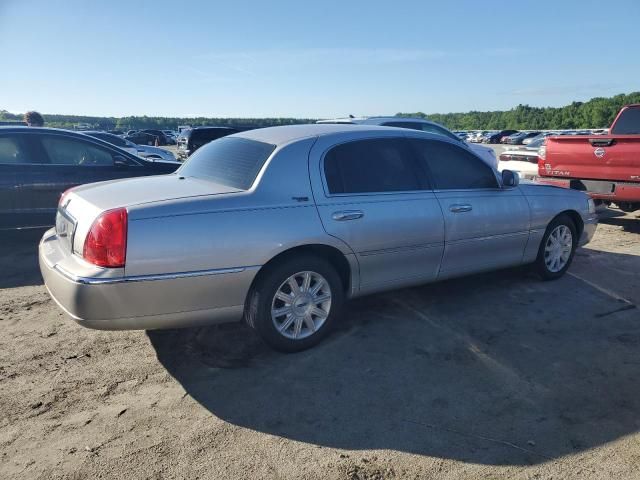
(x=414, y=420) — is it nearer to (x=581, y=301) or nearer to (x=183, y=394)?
(x=183, y=394)

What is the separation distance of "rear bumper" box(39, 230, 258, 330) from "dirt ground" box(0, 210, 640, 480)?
42cm

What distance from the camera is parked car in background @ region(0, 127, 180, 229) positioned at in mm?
6309

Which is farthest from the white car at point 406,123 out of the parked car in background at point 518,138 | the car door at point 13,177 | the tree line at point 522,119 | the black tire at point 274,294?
the parked car in background at point 518,138

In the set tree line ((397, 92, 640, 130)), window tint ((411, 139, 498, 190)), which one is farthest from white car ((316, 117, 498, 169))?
tree line ((397, 92, 640, 130))

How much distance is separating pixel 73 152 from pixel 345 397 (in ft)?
18.2

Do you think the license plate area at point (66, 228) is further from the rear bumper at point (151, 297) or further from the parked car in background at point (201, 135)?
the parked car in background at point (201, 135)

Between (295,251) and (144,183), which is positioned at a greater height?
(144,183)

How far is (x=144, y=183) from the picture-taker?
12.5 feet

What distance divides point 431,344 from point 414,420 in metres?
1.02

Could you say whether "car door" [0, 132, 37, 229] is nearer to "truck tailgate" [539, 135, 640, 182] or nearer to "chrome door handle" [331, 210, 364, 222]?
"chrome door handle" [331, 210, 364, 222]

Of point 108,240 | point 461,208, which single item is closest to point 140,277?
point 108,240

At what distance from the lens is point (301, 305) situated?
11.7 feet

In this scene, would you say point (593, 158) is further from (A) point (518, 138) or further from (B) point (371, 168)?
(A) point (518, 138)

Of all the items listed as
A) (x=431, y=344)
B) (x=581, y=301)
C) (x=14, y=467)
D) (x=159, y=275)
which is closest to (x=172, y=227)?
(x=159, y=275)
